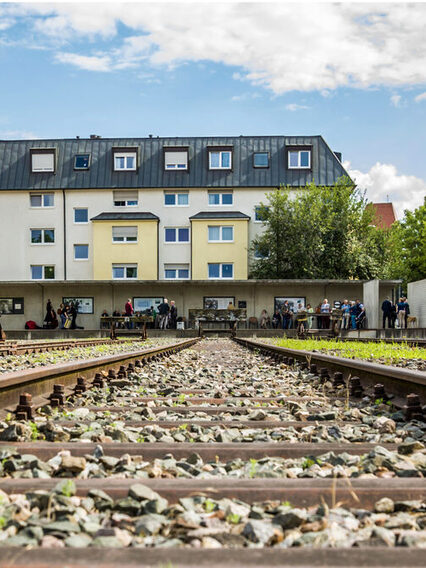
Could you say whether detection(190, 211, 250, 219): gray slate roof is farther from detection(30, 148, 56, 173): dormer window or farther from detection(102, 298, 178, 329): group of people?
detection(30, 148, 56, 173): dormer window

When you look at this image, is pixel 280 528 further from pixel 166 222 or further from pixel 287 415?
pixel 166 222

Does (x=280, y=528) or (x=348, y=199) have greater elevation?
(x=348, y=199)

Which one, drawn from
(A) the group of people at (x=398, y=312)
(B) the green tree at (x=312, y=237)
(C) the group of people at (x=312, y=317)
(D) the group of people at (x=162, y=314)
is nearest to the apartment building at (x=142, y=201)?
(B) the green tree at (x=312, y=237)

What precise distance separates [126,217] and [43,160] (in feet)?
26.5

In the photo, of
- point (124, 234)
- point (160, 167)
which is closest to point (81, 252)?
point (124, 234)

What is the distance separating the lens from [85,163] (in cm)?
4509

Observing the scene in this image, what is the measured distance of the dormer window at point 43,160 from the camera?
44844mm

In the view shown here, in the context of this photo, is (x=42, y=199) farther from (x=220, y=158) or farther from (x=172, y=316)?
(x=172, y=316)

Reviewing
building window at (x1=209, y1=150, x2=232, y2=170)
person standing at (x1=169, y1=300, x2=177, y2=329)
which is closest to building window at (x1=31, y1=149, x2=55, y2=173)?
building window at (x1=209, y1=150, x2=232, y2=170)

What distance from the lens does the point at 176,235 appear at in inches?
1726

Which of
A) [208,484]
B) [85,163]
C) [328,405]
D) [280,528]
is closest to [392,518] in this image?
[280,528]

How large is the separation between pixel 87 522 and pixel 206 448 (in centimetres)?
118

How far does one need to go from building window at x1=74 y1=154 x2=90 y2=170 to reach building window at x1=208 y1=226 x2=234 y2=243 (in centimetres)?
1053

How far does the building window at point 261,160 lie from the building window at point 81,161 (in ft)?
40.5
